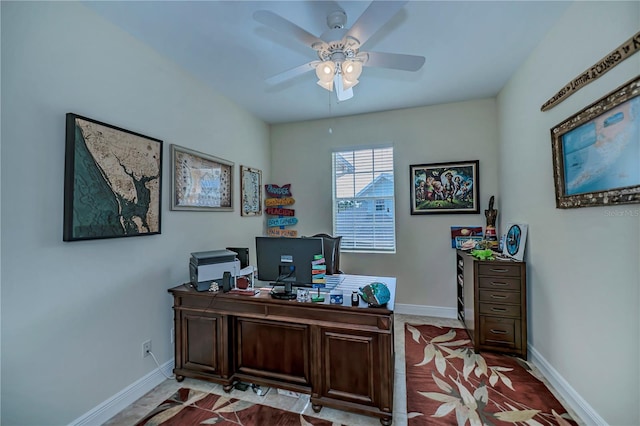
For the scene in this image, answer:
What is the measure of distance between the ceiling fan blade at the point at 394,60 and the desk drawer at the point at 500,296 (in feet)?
7.27

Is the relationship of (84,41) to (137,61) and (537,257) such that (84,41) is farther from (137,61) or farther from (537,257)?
(537,257)

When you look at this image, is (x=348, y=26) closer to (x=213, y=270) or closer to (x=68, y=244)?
(x=213, y=270)

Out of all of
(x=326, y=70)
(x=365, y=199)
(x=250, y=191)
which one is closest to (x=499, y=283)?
(x=365, y=199)

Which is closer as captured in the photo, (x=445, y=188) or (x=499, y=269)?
(x=499, y=269)

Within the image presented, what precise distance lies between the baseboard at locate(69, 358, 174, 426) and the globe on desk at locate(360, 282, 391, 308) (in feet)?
6.32

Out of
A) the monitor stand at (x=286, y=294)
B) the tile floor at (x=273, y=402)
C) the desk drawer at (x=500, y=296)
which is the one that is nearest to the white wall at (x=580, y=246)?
the desk drawer at (x=500, y=296)

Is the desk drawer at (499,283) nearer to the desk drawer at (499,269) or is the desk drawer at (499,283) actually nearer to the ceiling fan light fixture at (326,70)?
the desk drawer at (499,269)

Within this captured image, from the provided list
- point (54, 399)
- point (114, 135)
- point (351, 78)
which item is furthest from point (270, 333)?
point (351, 78)

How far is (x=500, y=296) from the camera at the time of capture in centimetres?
261

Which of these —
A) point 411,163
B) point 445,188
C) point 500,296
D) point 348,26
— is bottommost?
point 500,296

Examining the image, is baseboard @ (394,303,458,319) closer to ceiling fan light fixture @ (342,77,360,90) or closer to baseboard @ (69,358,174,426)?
baseboard @ (69,358,174,426)

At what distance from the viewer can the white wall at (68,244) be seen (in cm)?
147

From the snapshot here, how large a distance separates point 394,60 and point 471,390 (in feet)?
8.53

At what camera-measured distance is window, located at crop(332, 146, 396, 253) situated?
3.85 metres
